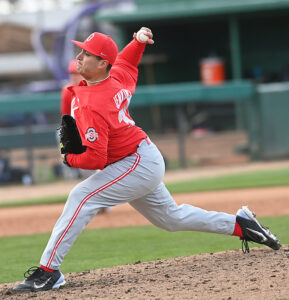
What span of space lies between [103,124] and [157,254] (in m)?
1.87

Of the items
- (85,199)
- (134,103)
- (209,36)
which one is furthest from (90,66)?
(209,36)

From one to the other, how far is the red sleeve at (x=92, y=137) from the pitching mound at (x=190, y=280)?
2.81 feet

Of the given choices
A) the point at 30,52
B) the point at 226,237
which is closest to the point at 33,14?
the point at 30,52

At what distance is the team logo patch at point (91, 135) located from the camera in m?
4.54

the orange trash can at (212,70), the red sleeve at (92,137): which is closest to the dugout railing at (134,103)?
the orange trash can at (212,70)

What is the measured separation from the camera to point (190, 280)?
4.71 meters

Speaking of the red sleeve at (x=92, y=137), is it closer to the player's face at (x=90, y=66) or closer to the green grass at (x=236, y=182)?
the player's face at (x=90, y=66)

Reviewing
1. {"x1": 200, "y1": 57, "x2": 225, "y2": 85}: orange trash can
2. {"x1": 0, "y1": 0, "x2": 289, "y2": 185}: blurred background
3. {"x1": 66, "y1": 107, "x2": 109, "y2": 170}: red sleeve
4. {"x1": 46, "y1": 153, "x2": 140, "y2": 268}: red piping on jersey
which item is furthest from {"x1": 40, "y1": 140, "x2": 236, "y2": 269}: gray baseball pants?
{"x1": 200, "y1": 57, "x2": 225, "y2": 85}: orange trash can

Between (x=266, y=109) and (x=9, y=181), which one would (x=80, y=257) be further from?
(x=266, y=109)

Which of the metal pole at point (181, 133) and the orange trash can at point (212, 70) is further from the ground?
the orange trash can at point (212, 70)

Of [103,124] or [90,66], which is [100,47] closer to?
[90,66]

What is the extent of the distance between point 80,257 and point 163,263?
3.52 feet

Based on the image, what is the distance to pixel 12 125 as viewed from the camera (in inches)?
596

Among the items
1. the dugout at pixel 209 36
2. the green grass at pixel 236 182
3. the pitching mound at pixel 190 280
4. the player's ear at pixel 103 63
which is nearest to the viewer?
the pitching mound at pixel 190 280
